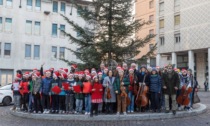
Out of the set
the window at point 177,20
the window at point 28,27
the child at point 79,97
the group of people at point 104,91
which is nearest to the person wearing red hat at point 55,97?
the group of people at point 104,91

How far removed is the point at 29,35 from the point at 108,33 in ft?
99.8

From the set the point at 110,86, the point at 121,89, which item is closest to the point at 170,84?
the point at 121,89

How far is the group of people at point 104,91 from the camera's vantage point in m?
13.1

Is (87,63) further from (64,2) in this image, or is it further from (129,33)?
(64,2)

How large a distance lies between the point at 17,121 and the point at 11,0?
117 feet

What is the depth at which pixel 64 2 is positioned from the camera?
4938 cm

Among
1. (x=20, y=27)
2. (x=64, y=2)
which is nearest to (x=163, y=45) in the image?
(x=64, y=2)

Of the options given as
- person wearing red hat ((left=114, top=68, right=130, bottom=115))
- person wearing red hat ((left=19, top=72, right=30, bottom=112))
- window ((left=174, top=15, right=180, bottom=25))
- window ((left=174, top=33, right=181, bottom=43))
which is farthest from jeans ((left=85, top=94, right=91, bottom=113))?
window ((left=174, top=15, right=180, bottom=25))

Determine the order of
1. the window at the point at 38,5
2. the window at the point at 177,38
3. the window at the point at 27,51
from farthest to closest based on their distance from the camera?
the window at the point at 177,38 → the window at the point at 38,5 → the window at the point at 27,51

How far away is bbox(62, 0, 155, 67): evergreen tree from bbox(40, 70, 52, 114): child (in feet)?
13.7

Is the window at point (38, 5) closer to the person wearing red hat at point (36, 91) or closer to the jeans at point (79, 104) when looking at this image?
the person wearing red hat at point (36, 91)

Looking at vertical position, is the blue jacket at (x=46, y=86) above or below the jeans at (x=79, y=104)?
above

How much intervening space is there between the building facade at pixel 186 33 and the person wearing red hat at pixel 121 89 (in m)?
33.5

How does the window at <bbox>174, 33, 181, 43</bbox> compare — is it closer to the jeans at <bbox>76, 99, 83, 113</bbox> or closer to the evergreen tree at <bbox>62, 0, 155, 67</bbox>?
the evergreen tree at <bbox>62, 0, 155, 67</bbox>
